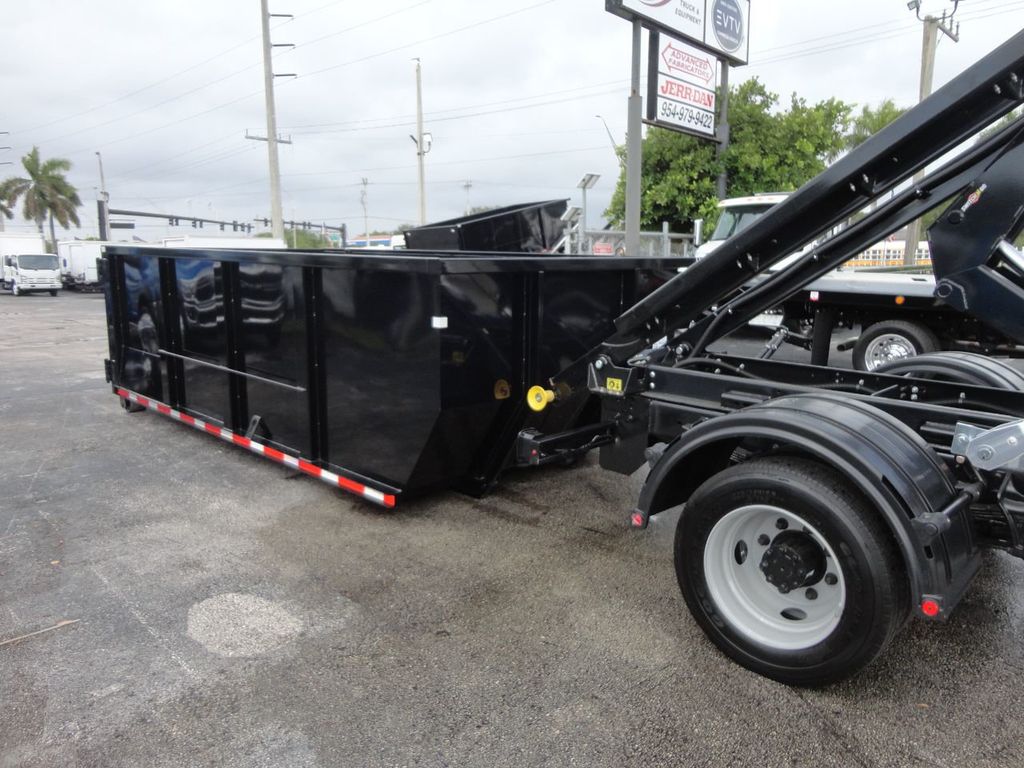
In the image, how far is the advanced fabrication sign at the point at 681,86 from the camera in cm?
1429

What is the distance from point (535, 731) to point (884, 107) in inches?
1434

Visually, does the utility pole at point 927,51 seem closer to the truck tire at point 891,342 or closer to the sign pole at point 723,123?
the sign pole at point 723,123

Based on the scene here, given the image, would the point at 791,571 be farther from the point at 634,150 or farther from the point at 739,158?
the point at 739,158

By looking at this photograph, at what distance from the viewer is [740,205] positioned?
12.8m

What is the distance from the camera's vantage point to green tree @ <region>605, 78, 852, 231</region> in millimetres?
18047

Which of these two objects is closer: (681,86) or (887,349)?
(887,349)

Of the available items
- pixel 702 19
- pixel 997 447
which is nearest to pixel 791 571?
pixel 997 447

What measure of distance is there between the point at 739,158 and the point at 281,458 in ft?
50.8

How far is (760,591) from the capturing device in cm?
320

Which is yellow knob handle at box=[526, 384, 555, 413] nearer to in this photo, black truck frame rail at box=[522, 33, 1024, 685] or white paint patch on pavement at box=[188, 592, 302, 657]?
black truck frame rail at box=[522, 33, 1024, 685]

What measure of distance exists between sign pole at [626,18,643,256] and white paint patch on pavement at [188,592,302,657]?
937 centimetres

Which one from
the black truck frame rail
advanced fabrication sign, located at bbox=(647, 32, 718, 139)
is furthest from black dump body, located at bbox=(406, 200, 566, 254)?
the black truck frame rail

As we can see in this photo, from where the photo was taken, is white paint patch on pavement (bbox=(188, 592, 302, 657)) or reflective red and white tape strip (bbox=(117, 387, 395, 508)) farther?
reflective red and white tape strip (bbox=(117, 387, 395, 508))

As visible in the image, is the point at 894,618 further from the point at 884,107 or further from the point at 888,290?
the point at 884,107
